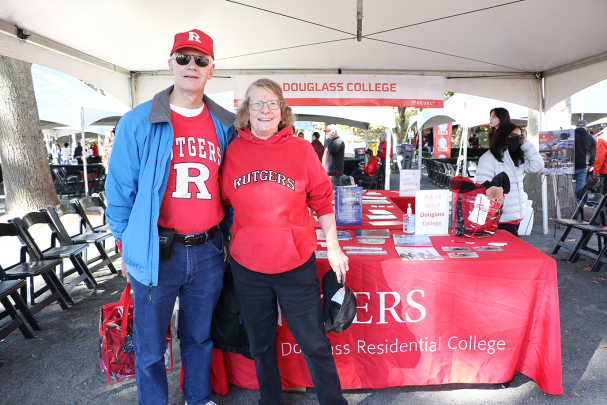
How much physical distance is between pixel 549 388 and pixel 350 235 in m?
1.32

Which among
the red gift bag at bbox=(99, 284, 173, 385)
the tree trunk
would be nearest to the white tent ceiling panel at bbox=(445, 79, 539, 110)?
the red gift bag at bbox=(99, 284, 173, 385)

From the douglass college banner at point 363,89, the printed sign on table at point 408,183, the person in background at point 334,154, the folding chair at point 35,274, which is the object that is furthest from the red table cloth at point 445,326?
the person in background at point 334,154

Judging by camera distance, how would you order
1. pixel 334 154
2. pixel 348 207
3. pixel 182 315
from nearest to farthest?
pixel 182 315 < pixel 348 207 < pixel 334 154

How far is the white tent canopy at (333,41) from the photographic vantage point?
3.27 metres

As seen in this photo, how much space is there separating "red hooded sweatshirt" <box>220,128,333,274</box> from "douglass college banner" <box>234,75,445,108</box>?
3.77 metres

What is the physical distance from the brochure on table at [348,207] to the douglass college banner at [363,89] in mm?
2836

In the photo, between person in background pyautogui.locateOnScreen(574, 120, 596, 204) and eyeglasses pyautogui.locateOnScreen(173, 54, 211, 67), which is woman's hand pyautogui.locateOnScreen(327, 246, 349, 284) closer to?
eyeglasses pyautogui.locateOnScreen(173, 54, 211, 67)

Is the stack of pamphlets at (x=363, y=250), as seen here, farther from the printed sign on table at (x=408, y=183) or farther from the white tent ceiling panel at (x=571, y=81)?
the white tent ceiling panel at (x=571, y=81)

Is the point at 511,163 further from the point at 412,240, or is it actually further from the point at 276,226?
the point at 276,226

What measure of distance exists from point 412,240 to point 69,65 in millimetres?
3685

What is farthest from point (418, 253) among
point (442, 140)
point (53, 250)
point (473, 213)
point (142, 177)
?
point (442, 140)

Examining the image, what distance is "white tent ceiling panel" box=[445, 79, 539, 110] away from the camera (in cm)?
525

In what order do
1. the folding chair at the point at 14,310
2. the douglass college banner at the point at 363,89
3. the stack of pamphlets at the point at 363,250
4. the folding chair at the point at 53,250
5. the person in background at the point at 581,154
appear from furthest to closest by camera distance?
the person in background at the point at 581,154, the douglass college banner at the point at 363,89, the folding chair at the point at 53,250, the folding chair at the point at 14,310, the stack of pamphlets at the point at 363,250

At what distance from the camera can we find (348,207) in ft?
8.88
